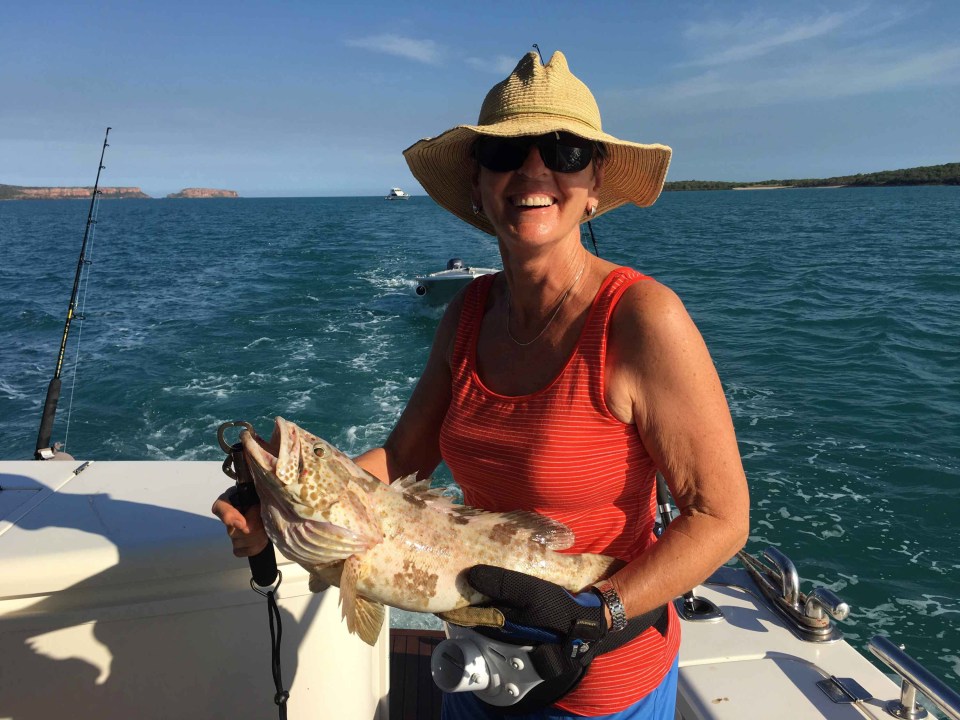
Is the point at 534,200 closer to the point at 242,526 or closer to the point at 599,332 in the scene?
the point at 599,332

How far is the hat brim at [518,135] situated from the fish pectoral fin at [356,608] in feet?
4.04

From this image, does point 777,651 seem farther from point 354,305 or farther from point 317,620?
point 354,305

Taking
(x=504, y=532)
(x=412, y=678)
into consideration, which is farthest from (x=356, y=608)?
(x=412, y=678)

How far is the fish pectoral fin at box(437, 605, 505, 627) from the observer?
198cm

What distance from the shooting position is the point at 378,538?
2.17 meters

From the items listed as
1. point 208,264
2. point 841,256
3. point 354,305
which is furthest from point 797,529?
point 208,264

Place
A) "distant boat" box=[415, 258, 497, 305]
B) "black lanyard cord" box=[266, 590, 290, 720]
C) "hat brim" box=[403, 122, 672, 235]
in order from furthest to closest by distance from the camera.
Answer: "distant boat" box=[415, 258, 497, 305], "black lanyard cord" box=[266, 590, 290, 720], "hat brim" box=[403, 122, 672, 235]

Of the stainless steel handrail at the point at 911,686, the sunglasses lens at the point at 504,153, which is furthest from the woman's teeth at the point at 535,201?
the stainless steel handrail at the point at 911,686

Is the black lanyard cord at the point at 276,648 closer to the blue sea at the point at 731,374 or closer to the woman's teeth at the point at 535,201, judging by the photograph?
the woman's teeth at the point at 535,201

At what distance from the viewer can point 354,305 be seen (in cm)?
2069

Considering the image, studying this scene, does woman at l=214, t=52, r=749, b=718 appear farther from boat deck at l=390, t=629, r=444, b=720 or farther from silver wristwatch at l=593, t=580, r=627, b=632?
boat deck at l=390, t=629, r=444, b=720

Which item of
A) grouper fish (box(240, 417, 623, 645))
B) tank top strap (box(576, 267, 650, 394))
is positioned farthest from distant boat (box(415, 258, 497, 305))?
tank top strap (box(576, 267, 650, 394))

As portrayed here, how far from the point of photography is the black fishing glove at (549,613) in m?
1.83

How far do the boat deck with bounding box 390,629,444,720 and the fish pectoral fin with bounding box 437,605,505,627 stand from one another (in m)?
1.60
